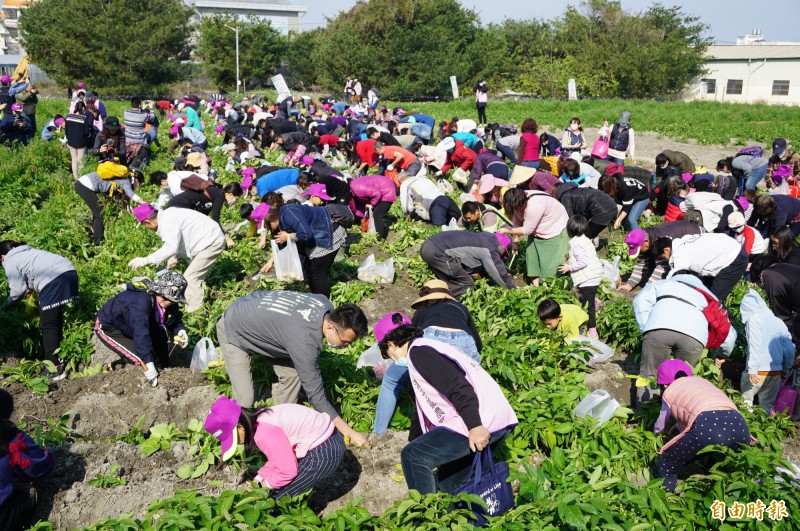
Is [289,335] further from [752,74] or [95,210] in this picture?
[752,74]

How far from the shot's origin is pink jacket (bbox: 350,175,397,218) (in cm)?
1012

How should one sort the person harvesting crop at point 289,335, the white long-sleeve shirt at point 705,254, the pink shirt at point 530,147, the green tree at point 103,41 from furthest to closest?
the green tree at point 103,41, the pink shirt at point 530,147, the white long-sleeve shirt at point 705,254, the person harvesting crop at point 289,335

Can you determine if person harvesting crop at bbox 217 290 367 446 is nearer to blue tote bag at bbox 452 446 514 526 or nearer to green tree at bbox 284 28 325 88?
blue tote bag at bbox 452 446 514 526

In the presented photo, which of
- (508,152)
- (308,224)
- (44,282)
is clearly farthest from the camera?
(508,152)

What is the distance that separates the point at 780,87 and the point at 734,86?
2.98 meters

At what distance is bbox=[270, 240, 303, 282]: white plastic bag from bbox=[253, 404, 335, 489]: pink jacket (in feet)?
10.1

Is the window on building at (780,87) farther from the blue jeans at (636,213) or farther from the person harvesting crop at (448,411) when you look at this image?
the person harvesting crop at (448,411)

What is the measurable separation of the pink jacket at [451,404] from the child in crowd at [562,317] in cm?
Result: 231

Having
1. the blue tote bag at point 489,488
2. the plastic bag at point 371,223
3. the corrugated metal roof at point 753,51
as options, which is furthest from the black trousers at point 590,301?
the corrugated metal roof at point 753,51

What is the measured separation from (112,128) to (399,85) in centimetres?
3173

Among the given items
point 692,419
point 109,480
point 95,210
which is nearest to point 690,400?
point 692,419

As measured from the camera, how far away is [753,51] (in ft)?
146

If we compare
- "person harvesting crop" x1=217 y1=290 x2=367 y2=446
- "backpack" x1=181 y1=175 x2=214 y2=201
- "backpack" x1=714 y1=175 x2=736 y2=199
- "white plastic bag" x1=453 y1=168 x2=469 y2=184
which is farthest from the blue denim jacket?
"backpack" x1=714 y1=175 x2=736 y2=199

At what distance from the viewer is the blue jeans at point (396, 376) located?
489 cm
